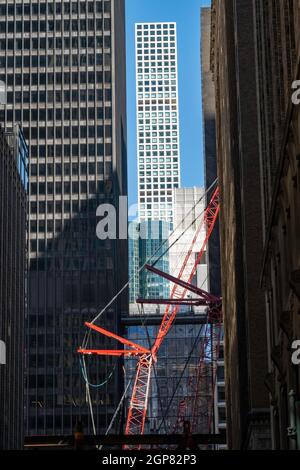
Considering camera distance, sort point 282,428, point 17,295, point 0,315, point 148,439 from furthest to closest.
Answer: point 17,295 → point 0,315 → point 148,439 → point 282,428

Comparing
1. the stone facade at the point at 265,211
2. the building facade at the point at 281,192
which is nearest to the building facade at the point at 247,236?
the stone facade at the point at 265,211

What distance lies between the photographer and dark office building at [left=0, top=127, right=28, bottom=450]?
492 ft

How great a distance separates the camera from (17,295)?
16525cm

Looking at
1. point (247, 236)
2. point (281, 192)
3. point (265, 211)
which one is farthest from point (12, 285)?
point (281, 192)

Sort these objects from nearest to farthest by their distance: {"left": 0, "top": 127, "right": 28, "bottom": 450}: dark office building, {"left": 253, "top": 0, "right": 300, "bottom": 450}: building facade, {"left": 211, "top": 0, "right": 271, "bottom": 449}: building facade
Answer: {"left": 253, "top": 0, "right": 300, "bottom": 450}: building facade
{"left": 211, "top": 0, "right": 271, "bottom": 449}: building facade
{"left": 0, "top": 127, "right": 28, "bottom": 450}: dark office building

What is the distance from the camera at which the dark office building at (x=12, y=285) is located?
492 ft

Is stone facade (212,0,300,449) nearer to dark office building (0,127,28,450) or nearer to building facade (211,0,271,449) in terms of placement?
building facade (211,0,271,449)

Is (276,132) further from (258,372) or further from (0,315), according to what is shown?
(0,315)

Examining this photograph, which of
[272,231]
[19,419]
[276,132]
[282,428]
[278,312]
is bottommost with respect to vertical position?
[19,419]

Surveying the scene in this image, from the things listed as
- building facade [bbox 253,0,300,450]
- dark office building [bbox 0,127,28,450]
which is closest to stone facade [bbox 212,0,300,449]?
building facade [bbox 253,0,300,450]
